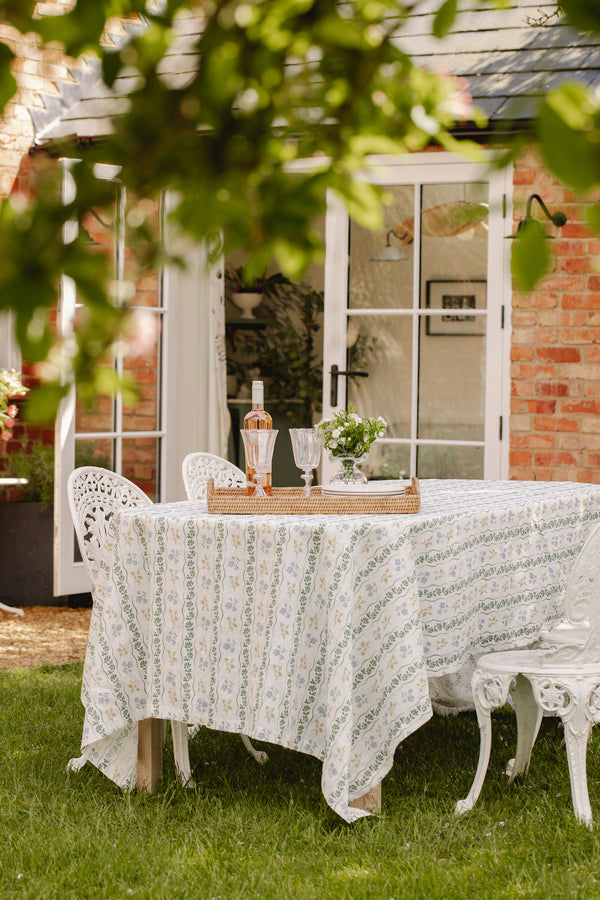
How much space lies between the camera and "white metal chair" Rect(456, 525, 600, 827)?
2.76m

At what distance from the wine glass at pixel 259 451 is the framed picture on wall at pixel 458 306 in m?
2.45

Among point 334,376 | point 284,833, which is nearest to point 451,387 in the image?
point 334,376

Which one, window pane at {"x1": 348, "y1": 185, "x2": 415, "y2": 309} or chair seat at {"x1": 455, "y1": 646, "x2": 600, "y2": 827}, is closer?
chair seat at {"x1": 455, "y1": 646, "x2": 600, "y2": 827}

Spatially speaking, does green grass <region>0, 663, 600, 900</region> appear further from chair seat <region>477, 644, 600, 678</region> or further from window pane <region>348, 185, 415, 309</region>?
window pane <region>348, 185, 415, 309</region>

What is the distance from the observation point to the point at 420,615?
2840mm

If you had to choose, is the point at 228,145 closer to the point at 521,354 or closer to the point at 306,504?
the point at 306,504

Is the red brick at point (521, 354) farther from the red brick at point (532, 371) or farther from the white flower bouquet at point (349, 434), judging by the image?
the white flower bouquet at point (349, 434)

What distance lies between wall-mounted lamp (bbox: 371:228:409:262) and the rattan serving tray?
8.74 ft

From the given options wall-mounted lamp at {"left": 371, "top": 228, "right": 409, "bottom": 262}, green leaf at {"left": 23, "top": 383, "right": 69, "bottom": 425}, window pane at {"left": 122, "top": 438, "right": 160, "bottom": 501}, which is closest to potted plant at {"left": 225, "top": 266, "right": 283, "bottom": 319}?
window pane at {"left": 122, "top": 438, "right": 160, "bottom": 501}

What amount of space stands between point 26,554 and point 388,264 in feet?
8.46

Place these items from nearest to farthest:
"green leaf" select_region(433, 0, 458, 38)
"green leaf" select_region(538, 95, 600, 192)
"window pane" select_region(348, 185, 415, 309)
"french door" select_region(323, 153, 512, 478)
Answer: "green leaf" select_region(538, 95, 600, 192) → "green leaf" select_region(433, 0, 458, 38) → "french door" select_region(323, 153, 512, 478) → "window pane" select_region(348, 185, 415, 309)

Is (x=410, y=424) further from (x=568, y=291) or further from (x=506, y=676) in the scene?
(x=506, y=676)

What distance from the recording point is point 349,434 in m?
3.32

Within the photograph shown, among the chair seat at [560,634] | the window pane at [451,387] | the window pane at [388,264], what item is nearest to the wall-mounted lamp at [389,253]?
the window pane at [388,264]
